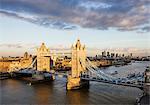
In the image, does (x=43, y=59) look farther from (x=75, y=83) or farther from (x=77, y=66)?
(x=75, y=83)

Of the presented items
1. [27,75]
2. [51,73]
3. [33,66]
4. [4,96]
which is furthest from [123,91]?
[33,66]

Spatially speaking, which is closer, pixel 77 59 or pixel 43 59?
pixel 77 59

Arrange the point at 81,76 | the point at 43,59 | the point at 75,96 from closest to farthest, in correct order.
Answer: the point at 75,96
the point at 81,76
the point at 43,59

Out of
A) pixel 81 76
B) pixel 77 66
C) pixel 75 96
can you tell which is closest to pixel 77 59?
pixel 77 66

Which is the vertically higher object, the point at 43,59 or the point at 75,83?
the point at 43,59

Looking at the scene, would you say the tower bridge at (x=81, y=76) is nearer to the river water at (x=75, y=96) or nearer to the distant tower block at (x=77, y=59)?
the distant tower block at (x=77, y=59)

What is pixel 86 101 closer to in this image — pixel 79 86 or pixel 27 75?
pixel 79 86
